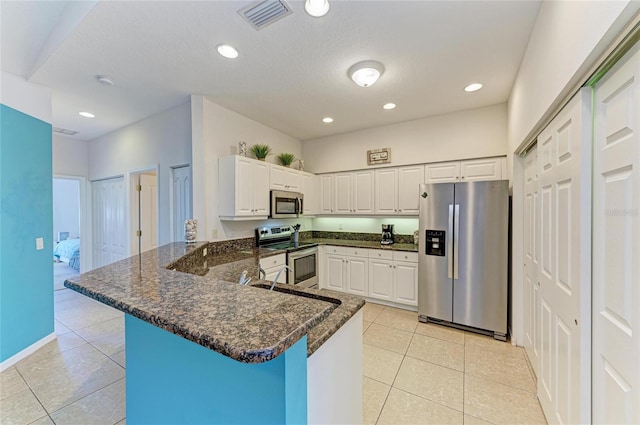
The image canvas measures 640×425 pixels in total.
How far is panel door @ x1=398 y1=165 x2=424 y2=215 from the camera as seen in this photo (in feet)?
12.6

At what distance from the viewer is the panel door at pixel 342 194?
176 inches

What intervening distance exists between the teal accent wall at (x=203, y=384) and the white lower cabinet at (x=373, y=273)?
3016mm

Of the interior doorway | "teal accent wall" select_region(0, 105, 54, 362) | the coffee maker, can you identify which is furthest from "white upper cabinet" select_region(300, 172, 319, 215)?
"teal accent wall" select_region(0, 105, 54, 362)

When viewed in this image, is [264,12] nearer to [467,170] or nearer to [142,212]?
[467,170]

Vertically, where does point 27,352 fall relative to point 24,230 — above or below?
below

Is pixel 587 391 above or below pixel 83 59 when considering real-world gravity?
below

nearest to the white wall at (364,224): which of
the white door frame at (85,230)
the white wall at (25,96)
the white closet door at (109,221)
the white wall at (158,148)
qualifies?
the white wall at (158,148)

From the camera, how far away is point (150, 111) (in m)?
3.54

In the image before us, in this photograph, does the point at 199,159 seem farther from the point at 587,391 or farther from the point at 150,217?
the point at 587,391

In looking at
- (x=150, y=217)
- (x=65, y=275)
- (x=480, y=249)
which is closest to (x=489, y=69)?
(x=480, y=249)

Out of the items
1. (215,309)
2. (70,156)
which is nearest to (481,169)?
(215,309)

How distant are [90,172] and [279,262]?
445 centimetres

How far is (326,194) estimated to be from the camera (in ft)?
15.5

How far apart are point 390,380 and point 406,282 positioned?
164cm
